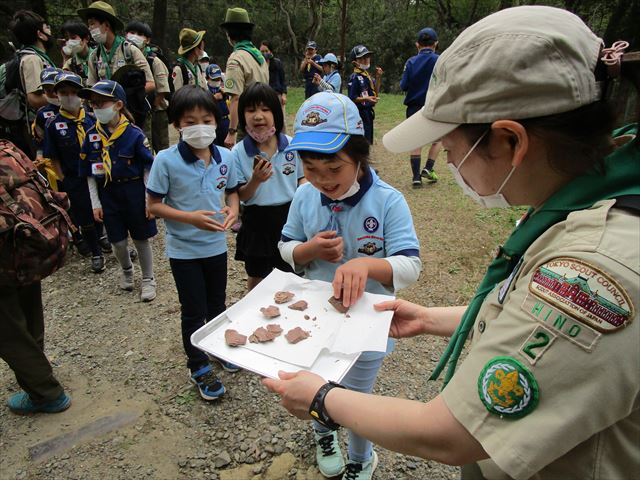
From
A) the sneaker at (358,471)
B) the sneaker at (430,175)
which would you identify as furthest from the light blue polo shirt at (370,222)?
the sneaker at (430,175)

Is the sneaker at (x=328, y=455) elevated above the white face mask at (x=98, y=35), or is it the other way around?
the white face mask at (x=98, y=35)

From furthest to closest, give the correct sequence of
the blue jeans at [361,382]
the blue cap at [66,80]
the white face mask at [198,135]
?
the blue cap at [66,80], the white face mask at [198,135], the blue jeans at [361,382]

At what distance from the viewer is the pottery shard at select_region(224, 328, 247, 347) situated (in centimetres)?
149

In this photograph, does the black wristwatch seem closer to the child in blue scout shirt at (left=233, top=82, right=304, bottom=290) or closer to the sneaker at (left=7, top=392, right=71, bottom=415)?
the child in blue scout shirt at (left=233, top=82, right=304, bottom=290)

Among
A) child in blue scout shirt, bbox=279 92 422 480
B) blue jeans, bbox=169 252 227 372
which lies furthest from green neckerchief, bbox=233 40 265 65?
child in blue scout shirt, bbox=279 92 422 480

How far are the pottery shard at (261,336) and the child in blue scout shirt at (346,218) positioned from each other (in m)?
0.30

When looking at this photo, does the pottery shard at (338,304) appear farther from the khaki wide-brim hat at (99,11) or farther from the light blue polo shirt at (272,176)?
the khaki wide-brim hat at (99,11)

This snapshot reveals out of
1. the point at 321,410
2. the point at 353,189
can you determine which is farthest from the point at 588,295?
the point at 353,189

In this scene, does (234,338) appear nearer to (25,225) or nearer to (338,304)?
(338,304)

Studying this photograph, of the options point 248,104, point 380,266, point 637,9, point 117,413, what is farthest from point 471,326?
point 637,9

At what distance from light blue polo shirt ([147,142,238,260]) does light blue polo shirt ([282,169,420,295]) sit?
108cm

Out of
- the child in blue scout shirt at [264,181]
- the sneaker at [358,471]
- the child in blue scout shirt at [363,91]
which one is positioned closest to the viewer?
the sneaker at [358,471]

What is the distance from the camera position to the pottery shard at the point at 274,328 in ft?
5.15

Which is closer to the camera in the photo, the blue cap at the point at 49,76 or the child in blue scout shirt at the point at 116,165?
the child in blue scout shirt at the point at 116,165
